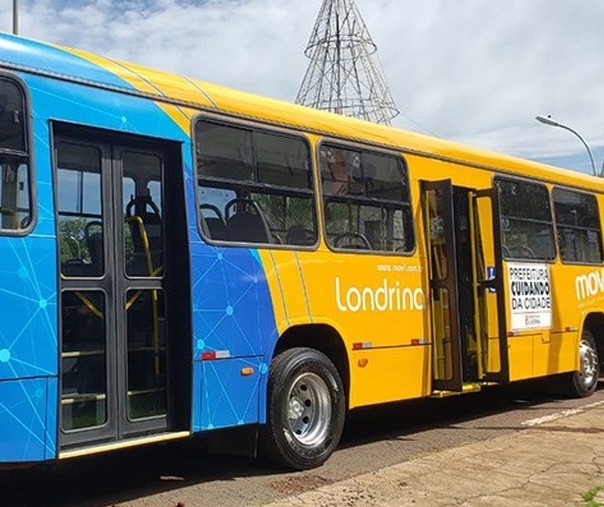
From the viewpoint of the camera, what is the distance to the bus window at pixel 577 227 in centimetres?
1127

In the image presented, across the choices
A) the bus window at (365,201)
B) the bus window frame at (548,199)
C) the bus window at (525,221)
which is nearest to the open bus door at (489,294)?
the bus window frame at (548,199)

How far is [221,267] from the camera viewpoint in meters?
6.50

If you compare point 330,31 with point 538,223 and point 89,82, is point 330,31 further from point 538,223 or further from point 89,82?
point 89,82

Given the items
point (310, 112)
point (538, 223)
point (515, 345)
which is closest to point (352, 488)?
point (310, 112)

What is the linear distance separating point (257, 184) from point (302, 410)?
201cm

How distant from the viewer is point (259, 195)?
22.8 ft

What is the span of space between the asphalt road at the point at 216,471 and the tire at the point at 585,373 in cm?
134

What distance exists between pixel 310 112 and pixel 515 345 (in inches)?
156

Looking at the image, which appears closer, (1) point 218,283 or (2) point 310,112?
(1) point 218,283

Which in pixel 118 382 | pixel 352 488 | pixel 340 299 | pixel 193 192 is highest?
pixel 193 192

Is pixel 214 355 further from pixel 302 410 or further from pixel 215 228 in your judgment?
pixel 302 410

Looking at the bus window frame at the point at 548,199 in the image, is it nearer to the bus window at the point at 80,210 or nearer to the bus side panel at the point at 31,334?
the bus window at the point at 80,210

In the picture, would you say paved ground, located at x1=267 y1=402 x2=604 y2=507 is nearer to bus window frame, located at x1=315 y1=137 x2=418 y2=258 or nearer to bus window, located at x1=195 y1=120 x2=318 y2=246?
bus window frame, located at x1=315 y1=137 x2=418 y2=258

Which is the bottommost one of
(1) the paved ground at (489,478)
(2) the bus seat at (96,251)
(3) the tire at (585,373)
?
(1) the paved ground at (489,478)
